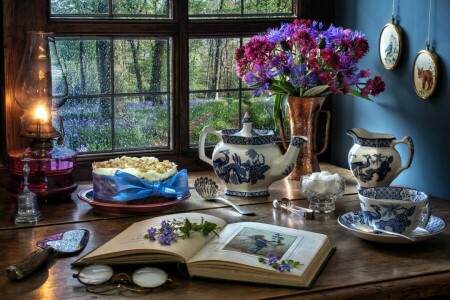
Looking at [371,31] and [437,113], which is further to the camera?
[371,31]

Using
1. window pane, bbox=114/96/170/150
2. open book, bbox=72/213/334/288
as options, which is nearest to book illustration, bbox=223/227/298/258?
open book, bbox=72/213/334/288

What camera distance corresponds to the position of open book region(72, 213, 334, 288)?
59.4 inches

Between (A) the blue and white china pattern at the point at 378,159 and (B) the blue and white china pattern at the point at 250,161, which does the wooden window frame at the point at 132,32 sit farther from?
(A) the blue and white china pattern at the point at 378,159

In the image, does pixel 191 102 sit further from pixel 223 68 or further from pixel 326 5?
pixel 326 5

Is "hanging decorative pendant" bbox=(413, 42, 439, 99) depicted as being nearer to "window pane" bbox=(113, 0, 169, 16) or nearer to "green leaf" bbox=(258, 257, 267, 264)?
"window pane" bbox=(113, 0, 169, 16)

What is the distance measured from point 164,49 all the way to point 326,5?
1.85 ft

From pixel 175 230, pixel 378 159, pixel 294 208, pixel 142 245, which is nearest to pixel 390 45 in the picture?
pixel 378 159

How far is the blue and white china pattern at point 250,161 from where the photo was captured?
2.10 m

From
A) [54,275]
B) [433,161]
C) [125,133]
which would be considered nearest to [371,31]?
[433,161]

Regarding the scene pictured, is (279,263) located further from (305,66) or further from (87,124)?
(87,124)

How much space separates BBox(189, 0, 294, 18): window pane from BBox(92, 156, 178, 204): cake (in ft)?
2.00

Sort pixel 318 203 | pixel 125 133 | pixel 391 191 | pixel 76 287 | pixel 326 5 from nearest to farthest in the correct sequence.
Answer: pixel 76 287, pixel 391 191, pixel 318 203, pixel 125 133, pixel 326 5

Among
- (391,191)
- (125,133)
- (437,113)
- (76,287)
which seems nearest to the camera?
(76,287)

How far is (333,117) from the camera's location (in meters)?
2.67
